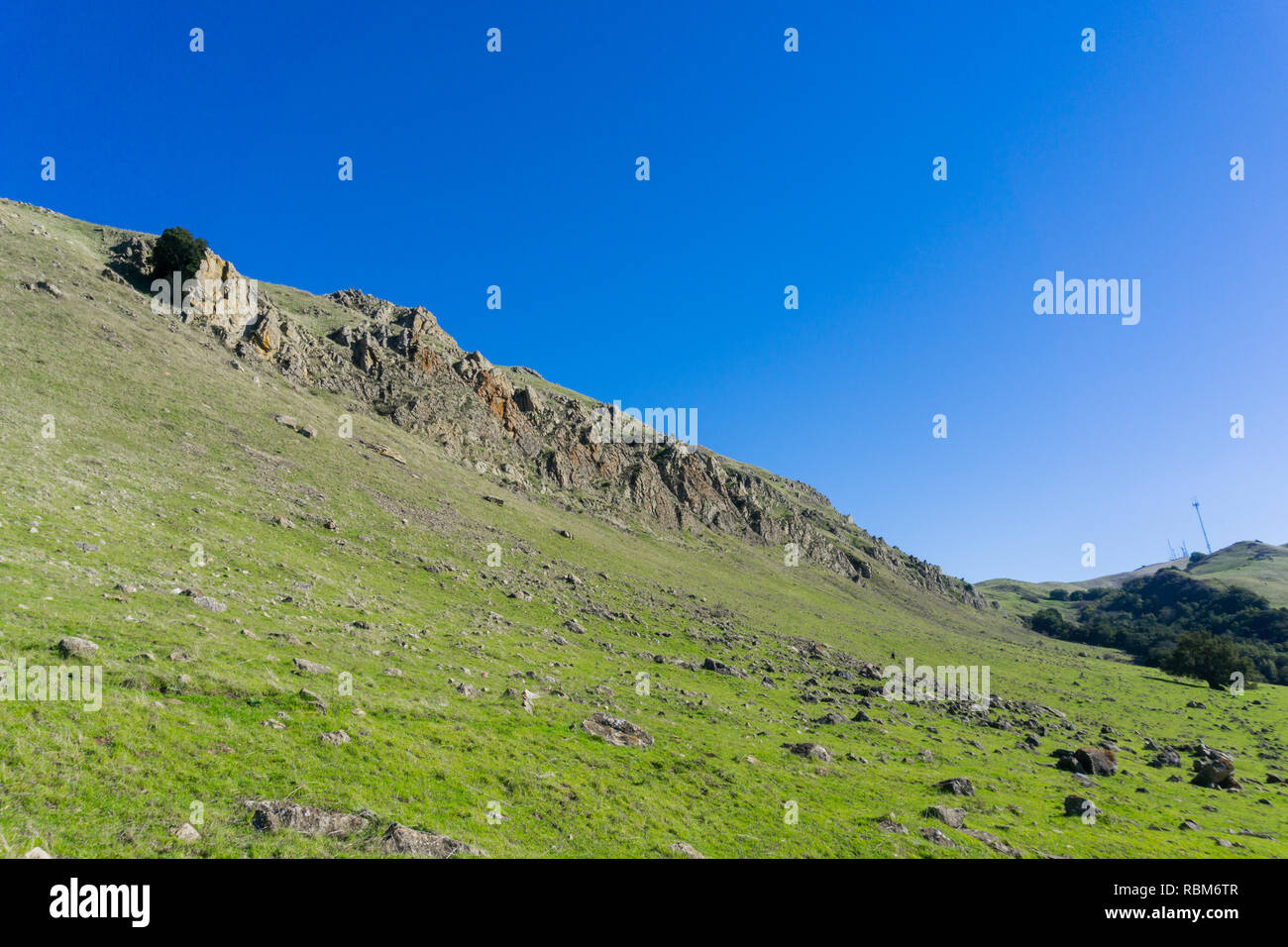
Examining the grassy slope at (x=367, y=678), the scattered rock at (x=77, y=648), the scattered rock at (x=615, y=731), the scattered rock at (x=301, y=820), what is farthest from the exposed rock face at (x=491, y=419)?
the scattered rock at (x=301, y=820)

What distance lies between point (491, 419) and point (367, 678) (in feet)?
267

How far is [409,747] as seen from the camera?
18109 millimetres

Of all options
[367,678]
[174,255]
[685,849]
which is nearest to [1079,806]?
[685,849]

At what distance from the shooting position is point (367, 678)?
78.3ft

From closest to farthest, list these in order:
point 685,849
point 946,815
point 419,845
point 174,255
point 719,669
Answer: point 419,845
point 685,849
point 946,815
point 719,669
point 174,255

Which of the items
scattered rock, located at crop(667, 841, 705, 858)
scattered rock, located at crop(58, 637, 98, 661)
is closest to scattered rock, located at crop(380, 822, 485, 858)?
scattered rock, located at crop(667, 841, 705, 858)

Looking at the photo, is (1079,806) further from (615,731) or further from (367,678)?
(367,678)

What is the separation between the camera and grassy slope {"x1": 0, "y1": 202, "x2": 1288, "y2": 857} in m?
14.1

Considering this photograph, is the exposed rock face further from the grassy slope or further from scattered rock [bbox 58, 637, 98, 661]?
scattered rock [bbox 58, 637, 98, 661]

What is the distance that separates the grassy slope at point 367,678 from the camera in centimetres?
1415
